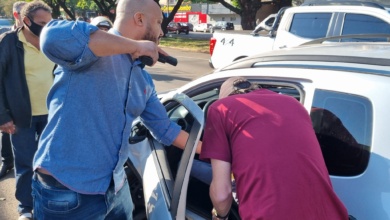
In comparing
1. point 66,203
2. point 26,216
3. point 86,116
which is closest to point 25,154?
point 26,216

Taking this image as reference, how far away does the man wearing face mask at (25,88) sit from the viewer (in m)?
3.27

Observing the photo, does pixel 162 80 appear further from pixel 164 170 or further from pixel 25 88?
pixel 164 170

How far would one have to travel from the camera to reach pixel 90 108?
1751mm

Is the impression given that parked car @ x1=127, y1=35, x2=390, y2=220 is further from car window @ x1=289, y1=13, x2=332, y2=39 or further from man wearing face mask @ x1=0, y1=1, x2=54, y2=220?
car window @ x1=289, y1=13, x2=332, y2=39

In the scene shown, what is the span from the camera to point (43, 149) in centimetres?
183

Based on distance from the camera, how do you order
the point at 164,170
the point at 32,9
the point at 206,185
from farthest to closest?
1. the point at 32,9
2. the point at 206,185
3. the point at 164,170

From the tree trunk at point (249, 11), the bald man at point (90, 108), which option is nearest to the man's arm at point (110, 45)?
the bald man at point (90, 108)

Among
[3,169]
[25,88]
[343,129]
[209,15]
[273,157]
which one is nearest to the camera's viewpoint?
[273,157]

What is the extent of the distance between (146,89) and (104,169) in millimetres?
456

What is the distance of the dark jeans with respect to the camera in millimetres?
4474

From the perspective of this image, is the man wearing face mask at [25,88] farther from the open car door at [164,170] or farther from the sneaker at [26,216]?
the open car door at [164,170]

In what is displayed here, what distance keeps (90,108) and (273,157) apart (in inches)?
32.1

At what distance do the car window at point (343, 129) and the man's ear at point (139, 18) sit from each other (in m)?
0.91

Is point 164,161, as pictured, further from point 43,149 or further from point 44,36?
point 44,36
